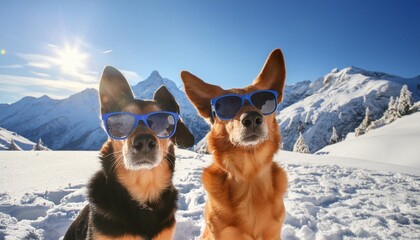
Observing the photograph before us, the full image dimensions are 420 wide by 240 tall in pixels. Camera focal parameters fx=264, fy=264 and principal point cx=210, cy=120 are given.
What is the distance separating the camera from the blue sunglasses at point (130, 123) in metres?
3.91

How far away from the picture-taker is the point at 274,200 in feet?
13.1

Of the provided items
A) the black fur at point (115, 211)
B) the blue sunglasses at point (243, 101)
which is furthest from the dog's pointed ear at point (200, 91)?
the black fur at point (115, 211)

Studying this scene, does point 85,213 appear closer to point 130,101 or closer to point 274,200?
point 130,101

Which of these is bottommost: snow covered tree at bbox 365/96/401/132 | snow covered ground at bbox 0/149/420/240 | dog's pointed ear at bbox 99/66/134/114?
snow covered tree at bbox 365/96/401/132

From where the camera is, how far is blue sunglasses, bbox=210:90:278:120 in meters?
4.50

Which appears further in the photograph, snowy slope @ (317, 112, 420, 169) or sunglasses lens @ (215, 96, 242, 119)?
snowy slope @ (317, 112, 420, 169)

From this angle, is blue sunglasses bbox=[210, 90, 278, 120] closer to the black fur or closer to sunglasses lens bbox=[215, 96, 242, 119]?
sunglasses lens bbox=[215, 96, 242, 119]

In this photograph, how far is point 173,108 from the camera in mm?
4641

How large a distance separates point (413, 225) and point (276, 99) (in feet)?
13.0

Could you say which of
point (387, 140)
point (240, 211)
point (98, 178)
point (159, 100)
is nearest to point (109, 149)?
point (98, 178)

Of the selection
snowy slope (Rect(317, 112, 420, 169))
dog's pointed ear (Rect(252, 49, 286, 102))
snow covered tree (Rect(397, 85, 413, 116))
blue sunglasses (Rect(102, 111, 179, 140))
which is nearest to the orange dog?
dog's pointed ear (Rect(252, 49, 286, 102))

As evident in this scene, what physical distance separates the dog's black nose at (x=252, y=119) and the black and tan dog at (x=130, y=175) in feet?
3.76

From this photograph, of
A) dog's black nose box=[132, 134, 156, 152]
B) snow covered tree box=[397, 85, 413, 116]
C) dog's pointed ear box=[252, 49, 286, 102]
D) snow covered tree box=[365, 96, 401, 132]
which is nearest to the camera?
dog's black nose box=[132, 134, 156, 152]

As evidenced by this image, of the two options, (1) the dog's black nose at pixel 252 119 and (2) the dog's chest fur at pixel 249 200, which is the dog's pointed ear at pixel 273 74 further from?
(2) the dog's chest fur at pixel 249 200
